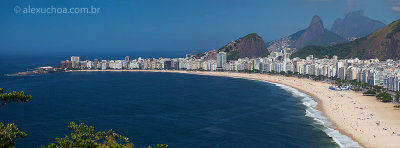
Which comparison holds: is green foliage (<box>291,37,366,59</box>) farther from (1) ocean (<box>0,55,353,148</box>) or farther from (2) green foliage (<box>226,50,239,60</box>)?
(1) ocean (<box>0,55,353,148</box>)

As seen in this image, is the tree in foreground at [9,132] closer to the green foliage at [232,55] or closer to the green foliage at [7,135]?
the green foliage at [7,135]

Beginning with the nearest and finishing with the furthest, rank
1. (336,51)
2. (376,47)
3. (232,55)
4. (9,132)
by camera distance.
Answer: (9,132) < (376,47) < (336,51) < (232,55)

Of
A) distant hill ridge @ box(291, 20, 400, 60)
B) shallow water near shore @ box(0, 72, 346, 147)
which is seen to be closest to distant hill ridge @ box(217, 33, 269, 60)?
distant hill ridge @ box(291, 20, 400, 60)

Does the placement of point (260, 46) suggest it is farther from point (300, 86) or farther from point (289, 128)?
point (289, 128)

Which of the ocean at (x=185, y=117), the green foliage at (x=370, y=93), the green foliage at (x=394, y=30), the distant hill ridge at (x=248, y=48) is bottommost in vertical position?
the ocean at (x=185, y=117)

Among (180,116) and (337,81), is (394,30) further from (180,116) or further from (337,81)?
(180,116)

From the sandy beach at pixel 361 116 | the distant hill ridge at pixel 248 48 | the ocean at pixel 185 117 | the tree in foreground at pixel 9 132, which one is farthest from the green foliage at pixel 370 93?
the distant hill ridge at pixel 248 48

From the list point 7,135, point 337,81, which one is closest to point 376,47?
point 337,81
